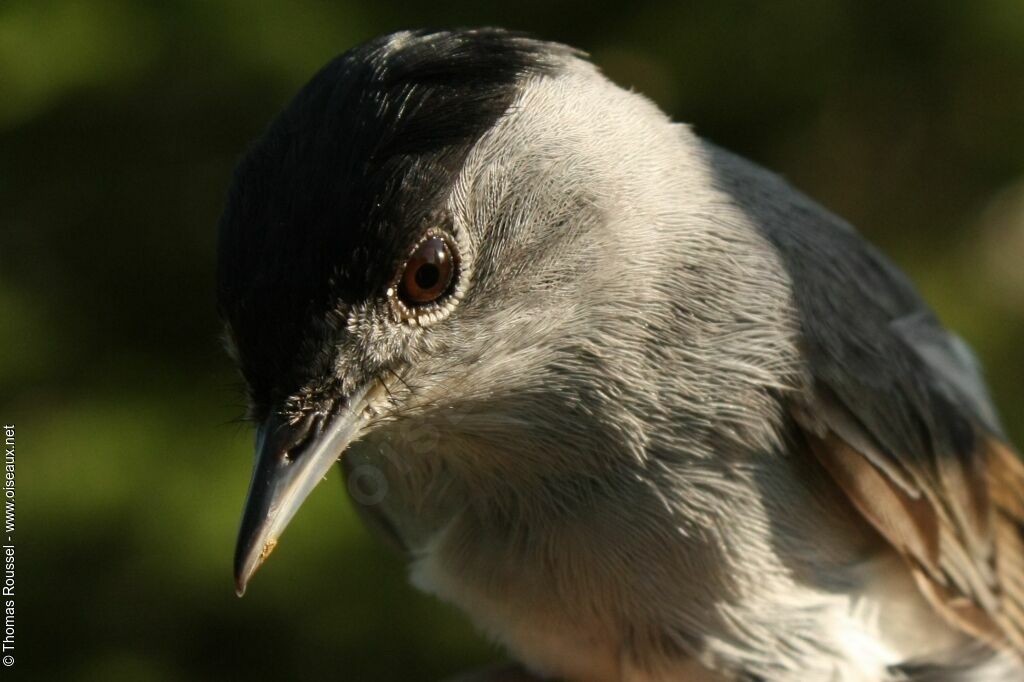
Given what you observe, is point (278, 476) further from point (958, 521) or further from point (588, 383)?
point (958, 521)

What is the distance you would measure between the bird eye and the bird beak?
0.17 m

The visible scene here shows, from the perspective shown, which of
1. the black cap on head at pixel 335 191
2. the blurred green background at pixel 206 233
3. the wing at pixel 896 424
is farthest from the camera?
the blurred green background at pixel 206 233

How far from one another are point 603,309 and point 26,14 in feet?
5.65

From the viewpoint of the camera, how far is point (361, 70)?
63.8 inches

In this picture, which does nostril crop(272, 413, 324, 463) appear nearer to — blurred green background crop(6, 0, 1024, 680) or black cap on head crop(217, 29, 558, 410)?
black cap on head crop(217, 29, 558, 410)

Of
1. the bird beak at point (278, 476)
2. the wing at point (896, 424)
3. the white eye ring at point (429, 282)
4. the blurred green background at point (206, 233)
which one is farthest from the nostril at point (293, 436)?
the blurred green background at point (206, 233)

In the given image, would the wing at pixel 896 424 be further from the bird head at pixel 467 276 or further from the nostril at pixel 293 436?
the nostril at pixel 293 436

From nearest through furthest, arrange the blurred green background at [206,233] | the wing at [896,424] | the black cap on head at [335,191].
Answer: the black cap on head at [335,191] → the wing at [896,424] → the blurred green background at [206,233]

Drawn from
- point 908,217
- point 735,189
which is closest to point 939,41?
point 908,217

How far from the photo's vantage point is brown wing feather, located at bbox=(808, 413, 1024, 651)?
196cm

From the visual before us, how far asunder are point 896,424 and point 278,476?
114 centimetres

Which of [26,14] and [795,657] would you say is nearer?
[795,657]

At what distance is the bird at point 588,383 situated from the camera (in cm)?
153

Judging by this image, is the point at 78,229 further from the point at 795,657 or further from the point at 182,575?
the point at 795,657
